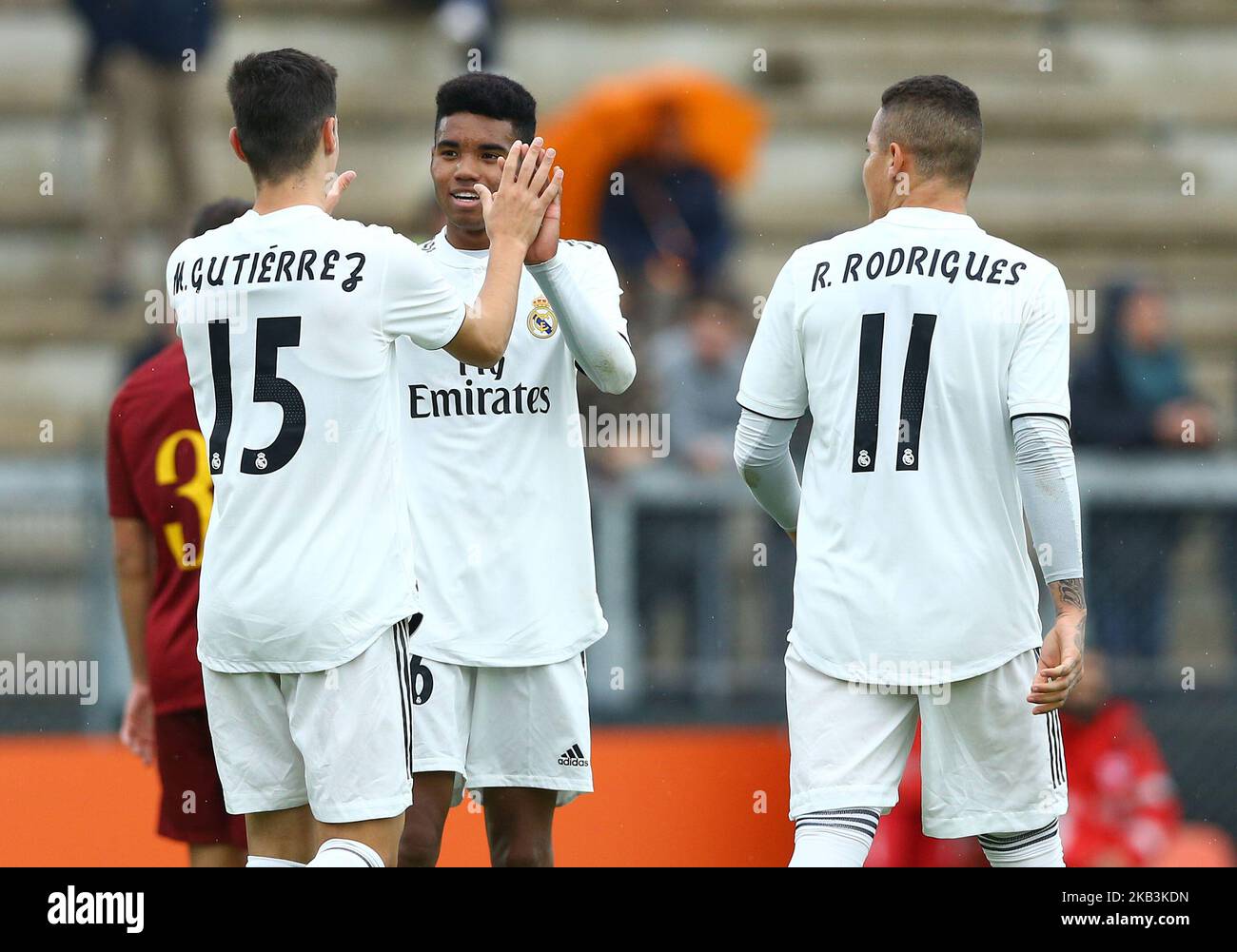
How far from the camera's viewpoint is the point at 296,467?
10.5ft

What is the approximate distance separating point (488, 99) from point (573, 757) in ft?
4.79

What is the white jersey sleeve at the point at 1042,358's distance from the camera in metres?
3.41

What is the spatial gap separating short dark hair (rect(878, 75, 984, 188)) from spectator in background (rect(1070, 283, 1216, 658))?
3083 mm

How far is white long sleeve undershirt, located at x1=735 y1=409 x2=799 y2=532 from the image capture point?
12.0ft

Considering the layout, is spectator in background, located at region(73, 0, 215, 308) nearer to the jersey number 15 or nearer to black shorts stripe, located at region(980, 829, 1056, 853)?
Result: the jersey number 15

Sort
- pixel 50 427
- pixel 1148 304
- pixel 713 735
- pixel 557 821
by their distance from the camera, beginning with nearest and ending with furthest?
pixel 557 821, pixel 713 735, pixel 1148 304, pixel 50 427

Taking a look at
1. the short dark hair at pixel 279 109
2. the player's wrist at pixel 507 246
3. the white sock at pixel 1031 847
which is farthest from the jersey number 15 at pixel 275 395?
the white sock at pixel 1031 847

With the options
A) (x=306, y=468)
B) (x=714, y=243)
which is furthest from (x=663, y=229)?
(x=306, y=468)

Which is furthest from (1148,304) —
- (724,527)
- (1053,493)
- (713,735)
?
(1053,493)

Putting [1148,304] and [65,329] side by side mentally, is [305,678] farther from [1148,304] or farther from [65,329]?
[65,329]

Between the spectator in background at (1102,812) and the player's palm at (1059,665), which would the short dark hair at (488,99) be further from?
the spectator in background at (1102,812)

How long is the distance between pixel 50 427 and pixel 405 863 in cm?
456

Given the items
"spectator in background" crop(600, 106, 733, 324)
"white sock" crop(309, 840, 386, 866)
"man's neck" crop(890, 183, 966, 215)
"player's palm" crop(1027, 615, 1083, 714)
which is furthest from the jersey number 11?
"spectator in background" crop(600, 106, 733, 324)

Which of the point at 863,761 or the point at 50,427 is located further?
the point at 50,427
